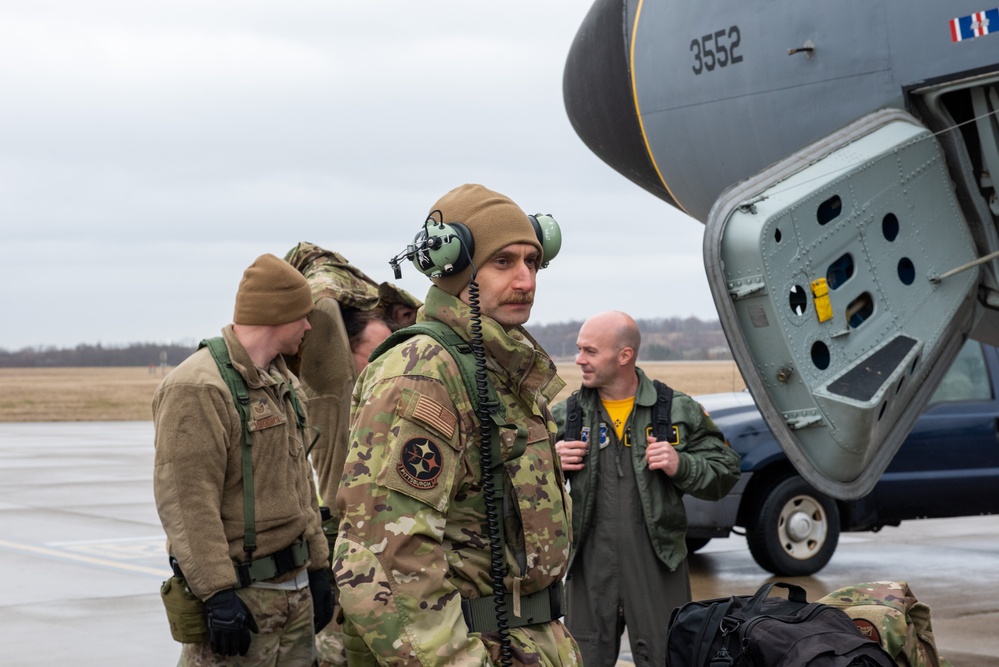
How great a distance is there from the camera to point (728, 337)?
4910 millimetres

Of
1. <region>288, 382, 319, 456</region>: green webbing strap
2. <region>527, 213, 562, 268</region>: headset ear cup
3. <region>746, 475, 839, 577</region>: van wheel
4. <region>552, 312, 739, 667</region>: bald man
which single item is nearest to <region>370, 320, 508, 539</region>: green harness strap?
<region>527, 213, 562, 268</region>: headset ear cup

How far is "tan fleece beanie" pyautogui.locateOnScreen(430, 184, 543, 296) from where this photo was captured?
3158mm

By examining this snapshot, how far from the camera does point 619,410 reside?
5.58 m

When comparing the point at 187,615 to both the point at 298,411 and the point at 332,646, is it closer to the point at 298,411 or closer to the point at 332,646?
the point at 298,411

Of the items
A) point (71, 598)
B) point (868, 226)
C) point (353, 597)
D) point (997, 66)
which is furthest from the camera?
point (71, 598)

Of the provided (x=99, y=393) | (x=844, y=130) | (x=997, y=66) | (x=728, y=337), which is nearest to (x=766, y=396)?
(x=728, y=337)

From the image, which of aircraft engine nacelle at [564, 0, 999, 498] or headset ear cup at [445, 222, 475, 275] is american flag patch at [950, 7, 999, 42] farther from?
headset ear cup at [445, 222, 475, 275]

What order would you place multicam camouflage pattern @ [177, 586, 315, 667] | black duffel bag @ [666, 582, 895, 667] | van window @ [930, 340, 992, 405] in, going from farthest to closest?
1. van window @ [930, 340, 992, 405]
2. multicam camouflage pattern @ [177, 586, 315, 667]
3. black duffel bag @ [666, 582, 895, 667]

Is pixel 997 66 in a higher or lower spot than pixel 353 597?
higher

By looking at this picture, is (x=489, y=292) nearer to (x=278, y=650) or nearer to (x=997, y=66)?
(x=278, y=650)

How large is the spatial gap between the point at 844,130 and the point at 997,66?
682mm

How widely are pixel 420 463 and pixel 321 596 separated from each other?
2069 mm

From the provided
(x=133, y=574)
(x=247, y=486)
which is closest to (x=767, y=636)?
(x=247, y=486)

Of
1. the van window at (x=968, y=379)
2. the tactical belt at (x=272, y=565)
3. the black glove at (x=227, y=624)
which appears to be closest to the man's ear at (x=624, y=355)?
the tactical belt at (x=272, y=565)
